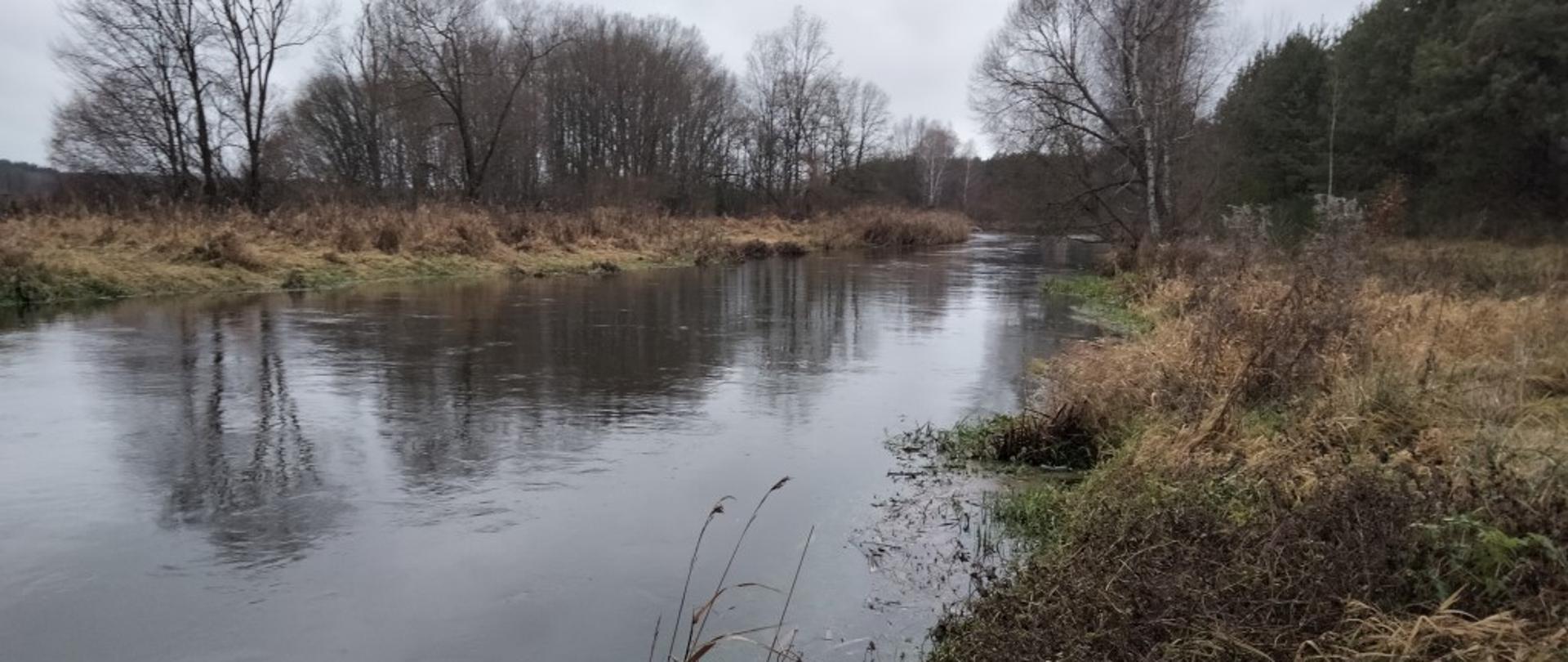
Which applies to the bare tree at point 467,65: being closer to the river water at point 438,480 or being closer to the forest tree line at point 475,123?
the forest tree line at point 475,123

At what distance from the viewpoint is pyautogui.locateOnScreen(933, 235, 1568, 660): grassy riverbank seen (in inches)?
123

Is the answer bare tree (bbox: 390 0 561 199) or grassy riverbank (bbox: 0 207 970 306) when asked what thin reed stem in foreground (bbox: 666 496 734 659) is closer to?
grassy riverbank (bbox: 0 207 970 306)

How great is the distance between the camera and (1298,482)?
4.84 metres

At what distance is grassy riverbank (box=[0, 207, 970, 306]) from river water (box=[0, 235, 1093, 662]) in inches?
84.7

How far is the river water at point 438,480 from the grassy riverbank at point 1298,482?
3.20 feet

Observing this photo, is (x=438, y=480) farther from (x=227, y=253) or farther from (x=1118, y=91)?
(x=1118, y=91)

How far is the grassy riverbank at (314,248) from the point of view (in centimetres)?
1506

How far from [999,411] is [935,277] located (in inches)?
658

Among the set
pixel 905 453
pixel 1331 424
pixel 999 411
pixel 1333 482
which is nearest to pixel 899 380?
pixel 999 411

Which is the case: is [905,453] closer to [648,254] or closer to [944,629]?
[944,629]

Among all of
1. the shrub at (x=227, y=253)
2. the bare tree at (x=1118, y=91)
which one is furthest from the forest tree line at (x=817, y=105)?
the shrub at (x=227, y=253)

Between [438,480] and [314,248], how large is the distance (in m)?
16.4

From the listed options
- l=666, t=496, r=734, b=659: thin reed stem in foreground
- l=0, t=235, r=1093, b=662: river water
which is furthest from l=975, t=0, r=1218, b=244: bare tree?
l=666, t=496, r=734, b=659: thin reed stem in foreground

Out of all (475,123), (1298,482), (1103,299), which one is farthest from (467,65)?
(1298,482)
